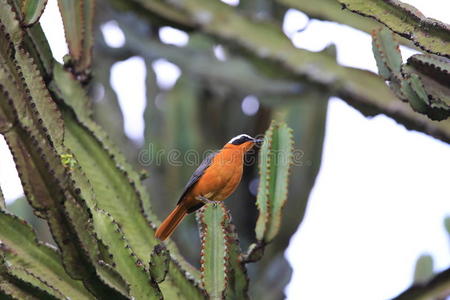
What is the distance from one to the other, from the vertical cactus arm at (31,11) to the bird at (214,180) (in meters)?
0.85

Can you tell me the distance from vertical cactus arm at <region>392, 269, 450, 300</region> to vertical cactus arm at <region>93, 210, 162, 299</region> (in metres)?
1.02

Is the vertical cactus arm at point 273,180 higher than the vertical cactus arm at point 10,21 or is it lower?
lower

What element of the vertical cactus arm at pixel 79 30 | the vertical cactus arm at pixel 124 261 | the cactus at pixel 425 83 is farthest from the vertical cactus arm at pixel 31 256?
the cactus at pixel 425 83

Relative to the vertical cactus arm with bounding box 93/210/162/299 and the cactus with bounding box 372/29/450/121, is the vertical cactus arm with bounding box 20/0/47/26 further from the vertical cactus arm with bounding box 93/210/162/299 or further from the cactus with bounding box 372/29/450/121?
the cactus with bounding box 372/29/450/121

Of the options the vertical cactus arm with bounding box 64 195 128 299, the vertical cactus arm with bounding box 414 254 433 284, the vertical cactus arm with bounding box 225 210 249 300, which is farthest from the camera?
the vertical cactus arm with bounding box 414 254 433 284

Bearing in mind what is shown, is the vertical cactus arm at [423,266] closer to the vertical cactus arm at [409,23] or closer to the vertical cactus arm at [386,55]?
the vertical cactus arm at [386,55]

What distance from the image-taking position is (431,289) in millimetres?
2932

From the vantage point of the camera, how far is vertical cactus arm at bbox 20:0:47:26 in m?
2.76

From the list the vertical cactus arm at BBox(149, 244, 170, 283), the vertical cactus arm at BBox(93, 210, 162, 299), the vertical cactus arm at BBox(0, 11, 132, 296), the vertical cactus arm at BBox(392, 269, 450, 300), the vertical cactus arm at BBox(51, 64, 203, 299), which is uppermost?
the vertical cactus arm at BBox(0, 11, 132, 296)

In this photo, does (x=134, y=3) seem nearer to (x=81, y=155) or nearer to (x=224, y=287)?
(x=81, y=155)

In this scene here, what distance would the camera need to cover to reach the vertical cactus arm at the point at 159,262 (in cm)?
226

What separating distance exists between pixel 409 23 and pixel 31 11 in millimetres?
1306

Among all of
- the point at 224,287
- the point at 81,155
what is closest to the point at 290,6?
the point at 81,155

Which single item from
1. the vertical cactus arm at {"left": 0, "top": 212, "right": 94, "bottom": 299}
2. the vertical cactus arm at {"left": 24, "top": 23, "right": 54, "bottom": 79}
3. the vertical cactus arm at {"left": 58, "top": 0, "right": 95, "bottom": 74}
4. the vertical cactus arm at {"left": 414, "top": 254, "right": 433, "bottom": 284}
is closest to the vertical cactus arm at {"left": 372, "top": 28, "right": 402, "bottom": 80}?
the vertical cactus arm at {"left": 58, "top": 0, "right": 95, "bottom": 74}
